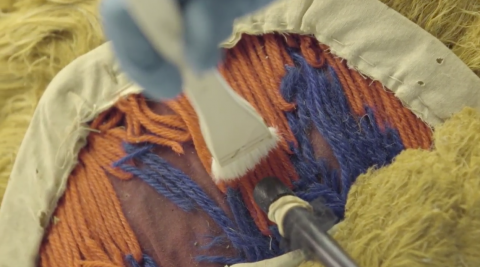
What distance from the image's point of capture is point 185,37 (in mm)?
305

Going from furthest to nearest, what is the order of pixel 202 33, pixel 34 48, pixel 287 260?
1. pixel 34 48
2. pixel 287 260
3. pixel 202 33

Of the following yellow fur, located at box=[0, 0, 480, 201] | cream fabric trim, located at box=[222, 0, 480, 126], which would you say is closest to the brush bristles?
cream fabric trim, located at box=[222, 0, 480, 126]

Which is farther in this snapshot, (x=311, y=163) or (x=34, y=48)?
(x=34, y=48)

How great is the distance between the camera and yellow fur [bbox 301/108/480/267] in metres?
0.37

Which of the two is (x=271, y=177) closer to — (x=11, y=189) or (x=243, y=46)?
(x=243, y=46)

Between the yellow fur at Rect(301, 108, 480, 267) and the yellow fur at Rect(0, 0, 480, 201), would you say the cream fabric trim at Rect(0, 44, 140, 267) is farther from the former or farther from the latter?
the yellow fur at Rect(301, 108, 480, 267)

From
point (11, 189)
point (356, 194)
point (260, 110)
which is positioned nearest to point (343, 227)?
point (356, 194)

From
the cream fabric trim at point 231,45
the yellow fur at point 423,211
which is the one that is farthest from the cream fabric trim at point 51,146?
the yellow fur at point 423,211

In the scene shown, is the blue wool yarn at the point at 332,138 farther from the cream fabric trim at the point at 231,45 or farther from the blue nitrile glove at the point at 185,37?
the blue nitrile glove at the point at 185,37

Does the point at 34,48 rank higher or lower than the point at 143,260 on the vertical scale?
higher

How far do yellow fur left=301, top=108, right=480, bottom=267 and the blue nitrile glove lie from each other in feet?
0.54

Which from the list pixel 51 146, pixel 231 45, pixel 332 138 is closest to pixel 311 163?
pixel 332 138

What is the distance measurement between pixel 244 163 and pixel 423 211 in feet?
0.46

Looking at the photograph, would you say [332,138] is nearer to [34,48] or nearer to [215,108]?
[215,108]
